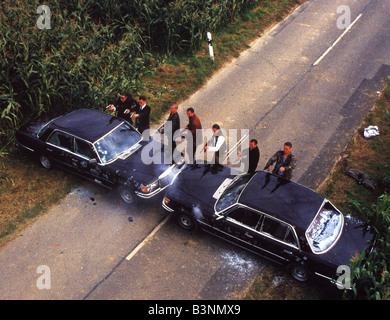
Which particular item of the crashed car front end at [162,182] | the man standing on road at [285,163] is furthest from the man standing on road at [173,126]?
the man standing on road at [285,163]

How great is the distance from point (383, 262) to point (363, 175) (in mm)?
3611

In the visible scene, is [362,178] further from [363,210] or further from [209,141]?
[209,141]

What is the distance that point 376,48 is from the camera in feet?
54.6

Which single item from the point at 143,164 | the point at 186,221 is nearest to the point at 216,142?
the point at 143,164

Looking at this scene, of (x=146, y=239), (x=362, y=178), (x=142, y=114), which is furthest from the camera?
(x=142, y=114)

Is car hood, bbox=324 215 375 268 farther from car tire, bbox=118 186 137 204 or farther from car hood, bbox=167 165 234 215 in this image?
car tire, bbox=118 186 137 204

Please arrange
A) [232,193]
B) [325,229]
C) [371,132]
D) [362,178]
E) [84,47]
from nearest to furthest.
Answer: [325,229], [232,193], [362,178], [371,132], [84,47]

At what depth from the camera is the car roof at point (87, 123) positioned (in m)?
10.1

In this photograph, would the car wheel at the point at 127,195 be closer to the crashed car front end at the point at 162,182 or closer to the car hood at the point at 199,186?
the crashed car front end at the point at 162,182

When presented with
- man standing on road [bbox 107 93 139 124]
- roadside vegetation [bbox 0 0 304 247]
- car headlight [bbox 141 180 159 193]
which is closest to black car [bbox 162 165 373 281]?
car headlight [bbox 141 180 159 193]

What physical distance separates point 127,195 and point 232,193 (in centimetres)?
283

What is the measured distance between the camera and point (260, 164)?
11.4m

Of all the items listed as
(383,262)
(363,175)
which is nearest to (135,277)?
(383,262)

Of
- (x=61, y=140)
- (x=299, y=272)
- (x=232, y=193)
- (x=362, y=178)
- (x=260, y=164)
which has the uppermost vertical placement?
(x=61, y=140)
